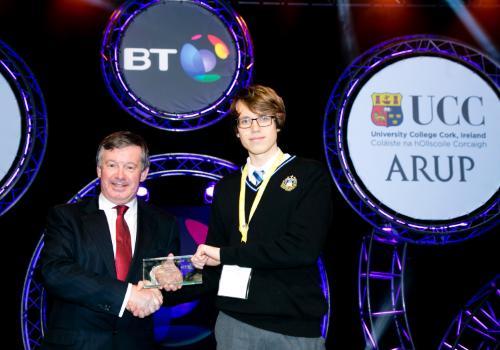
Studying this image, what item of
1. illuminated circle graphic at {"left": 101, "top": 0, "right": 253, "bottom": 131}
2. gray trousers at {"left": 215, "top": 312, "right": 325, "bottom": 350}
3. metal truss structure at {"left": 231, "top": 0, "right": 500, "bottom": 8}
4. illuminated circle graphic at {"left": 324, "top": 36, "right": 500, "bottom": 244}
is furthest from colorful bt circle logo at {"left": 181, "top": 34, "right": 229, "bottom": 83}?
gray trousers at {"left": 215, "top": 312, "right": 325, "bottom": 350}

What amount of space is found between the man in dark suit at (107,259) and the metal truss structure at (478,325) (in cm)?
264

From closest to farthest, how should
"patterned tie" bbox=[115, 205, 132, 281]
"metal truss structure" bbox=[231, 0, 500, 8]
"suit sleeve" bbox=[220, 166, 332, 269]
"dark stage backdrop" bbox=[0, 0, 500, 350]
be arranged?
1. "suit sleeve" bbox=[220, 166, 332, 269]
2. "patterned tie" bbox=[115, 205, 132, 281]
3. "dark stage backdrop" bbox=[0, 0, 500, 350]
4. "metal truss structure" bbox=[231, 0, 500, 8]

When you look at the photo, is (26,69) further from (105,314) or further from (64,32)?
(105,314)

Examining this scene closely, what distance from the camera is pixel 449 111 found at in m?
4.48

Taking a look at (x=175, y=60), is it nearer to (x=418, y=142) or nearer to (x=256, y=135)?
(x=418, y=142)

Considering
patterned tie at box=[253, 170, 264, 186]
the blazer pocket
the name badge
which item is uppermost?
patterned tie at box=[253, 170, 264, 186]

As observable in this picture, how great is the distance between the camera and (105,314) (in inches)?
97.9

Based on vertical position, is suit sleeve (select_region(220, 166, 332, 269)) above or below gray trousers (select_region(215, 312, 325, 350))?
above

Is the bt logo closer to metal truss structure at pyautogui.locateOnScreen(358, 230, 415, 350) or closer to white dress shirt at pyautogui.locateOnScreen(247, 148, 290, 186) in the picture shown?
metal truss structure at pyautogui.locateOnScreen(358, 230, 415, 350)

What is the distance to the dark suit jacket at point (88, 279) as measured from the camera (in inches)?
93.4

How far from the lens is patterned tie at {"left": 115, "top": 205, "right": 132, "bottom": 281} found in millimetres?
2518

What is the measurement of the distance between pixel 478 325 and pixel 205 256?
3.39 meters

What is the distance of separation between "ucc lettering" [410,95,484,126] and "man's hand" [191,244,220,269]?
2.76m

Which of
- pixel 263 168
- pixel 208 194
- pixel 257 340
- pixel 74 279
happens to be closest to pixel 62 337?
pixel 74 279
